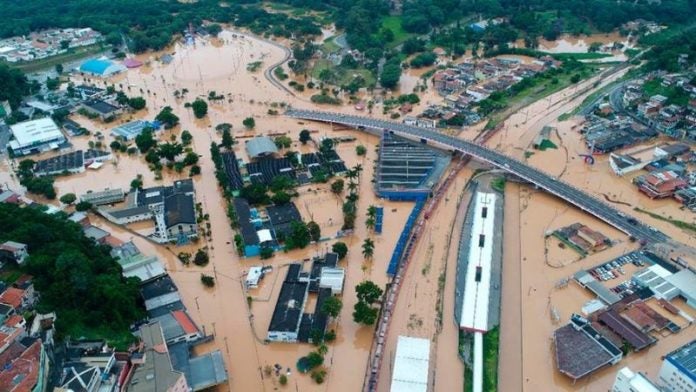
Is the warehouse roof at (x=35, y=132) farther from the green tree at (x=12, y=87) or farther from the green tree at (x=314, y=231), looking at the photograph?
the green tree at (x=314, y=231)

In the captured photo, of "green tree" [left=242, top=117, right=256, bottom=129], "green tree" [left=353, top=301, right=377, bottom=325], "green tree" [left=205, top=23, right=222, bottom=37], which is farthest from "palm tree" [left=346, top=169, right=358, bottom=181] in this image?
"green tree" [left=205, top=23, right=222, bottom=37]

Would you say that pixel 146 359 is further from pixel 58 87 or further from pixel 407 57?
pixel 407 57

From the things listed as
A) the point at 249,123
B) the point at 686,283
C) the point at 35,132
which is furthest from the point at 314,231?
the point at 35,132

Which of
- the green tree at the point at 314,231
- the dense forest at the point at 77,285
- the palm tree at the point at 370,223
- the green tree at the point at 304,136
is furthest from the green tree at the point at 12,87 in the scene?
the palm tree at the point at 370,223

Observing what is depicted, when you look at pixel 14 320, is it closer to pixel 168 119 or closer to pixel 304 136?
pixel 304 136

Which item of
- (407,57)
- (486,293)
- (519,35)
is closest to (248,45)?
(407,57)

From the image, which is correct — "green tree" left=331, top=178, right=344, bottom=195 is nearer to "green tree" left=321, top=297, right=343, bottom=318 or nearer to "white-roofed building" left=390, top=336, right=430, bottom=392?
"green tree" left=321, top=297, right=343, bottom=318
